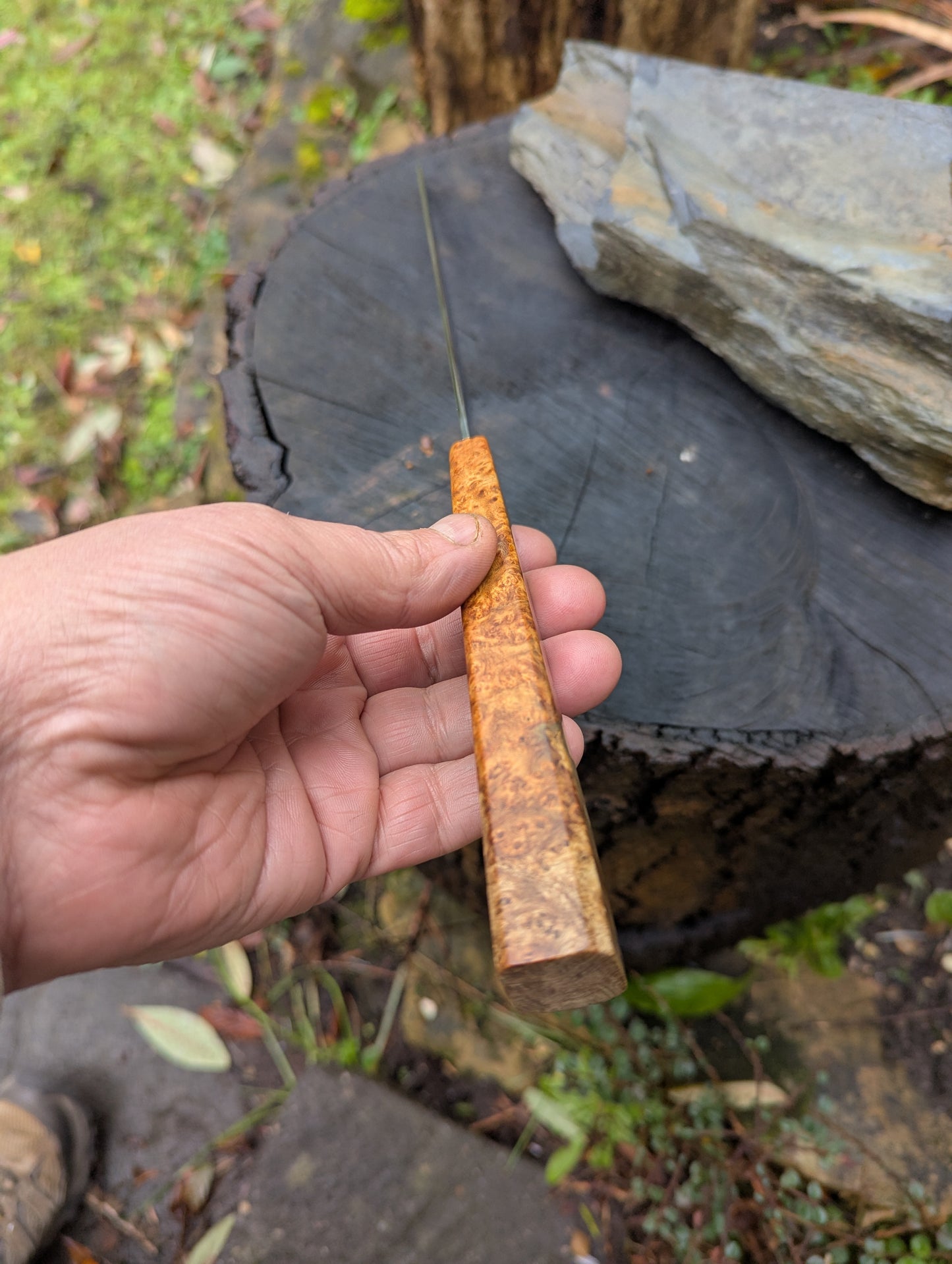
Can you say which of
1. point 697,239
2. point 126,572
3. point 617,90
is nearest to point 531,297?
point 697,239

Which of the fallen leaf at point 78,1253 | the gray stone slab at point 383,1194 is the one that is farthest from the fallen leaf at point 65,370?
the fallen leaf at point 78,1253

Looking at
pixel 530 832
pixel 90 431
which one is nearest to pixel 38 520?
pixel 90 431

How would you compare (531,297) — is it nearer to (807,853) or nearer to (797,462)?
(797,462)

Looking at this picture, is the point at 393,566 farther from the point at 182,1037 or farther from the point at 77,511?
the point at 77,511

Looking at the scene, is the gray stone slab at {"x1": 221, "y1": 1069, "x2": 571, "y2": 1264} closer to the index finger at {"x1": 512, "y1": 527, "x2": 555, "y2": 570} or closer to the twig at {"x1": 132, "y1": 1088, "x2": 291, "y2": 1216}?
the twig at {"x1": 132, "y1": 1088, "x2": 291, "y2": 1216}

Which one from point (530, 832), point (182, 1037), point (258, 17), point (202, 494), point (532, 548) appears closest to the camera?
point (530, 832)

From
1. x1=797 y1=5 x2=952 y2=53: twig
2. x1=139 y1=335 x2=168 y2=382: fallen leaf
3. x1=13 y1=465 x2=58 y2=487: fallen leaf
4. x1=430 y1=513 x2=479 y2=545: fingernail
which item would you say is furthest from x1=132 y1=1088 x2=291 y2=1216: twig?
x1=797 y1=5 x2=952 y2=53: twig
